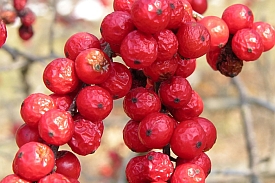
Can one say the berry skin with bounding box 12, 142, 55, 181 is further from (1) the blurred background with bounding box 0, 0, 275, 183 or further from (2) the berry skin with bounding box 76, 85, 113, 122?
(1) the blurred background with bounding box 0, 0, 275, 183

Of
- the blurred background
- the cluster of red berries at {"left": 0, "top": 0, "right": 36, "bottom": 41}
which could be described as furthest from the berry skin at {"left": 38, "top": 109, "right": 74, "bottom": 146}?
the blurred background

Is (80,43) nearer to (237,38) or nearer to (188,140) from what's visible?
(188,140)

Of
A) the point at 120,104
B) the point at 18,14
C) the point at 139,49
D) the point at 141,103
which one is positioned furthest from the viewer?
the point at 120,104

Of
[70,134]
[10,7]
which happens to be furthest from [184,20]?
[10,7]

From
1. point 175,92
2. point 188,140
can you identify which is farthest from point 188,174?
point 175,92

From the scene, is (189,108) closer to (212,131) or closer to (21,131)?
(212,131)

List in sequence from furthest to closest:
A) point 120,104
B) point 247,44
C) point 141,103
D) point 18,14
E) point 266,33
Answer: point 120,104 → point 18,14 → point 266,33 → point 247,44 → point 141,103

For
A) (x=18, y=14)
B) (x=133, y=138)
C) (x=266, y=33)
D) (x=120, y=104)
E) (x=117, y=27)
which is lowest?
(x=120, y=104)
